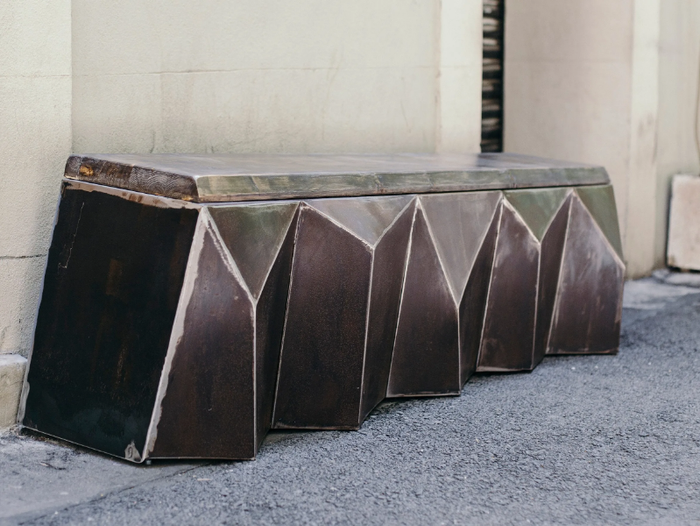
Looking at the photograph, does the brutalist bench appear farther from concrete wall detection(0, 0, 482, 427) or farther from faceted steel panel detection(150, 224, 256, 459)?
concrete wall detection(0, 0, 482, 427)

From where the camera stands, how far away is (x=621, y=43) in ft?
20.3

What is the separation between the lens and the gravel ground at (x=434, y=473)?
2.67m

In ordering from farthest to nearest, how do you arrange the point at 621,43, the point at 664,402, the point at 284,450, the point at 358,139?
the point at 621,43, the point at 358,139, the point at 664,402, the point at 284,450

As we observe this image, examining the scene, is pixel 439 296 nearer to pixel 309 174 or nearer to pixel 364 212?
pixel 364 212

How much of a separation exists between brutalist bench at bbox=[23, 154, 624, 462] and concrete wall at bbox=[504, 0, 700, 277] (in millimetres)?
2498

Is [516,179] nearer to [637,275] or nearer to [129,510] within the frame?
[129,510]

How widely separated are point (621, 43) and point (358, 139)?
246cm

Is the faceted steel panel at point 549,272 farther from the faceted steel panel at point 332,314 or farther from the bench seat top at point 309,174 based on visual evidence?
the faceted steel panel at point 332,314

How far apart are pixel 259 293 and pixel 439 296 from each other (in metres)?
0.97

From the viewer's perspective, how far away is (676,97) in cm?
681

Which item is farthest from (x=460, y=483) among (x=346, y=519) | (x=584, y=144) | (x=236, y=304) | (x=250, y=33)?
(x=584, y=144)

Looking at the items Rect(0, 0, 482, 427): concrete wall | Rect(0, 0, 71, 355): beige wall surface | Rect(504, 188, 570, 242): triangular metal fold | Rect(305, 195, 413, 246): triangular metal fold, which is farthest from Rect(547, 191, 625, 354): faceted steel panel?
Rect(0, 0, 71, 355): beige wall surface

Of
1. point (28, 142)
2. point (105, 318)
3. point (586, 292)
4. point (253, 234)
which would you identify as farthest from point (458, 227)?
point (28, 142)

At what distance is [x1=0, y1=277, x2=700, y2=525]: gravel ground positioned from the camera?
105 inches
